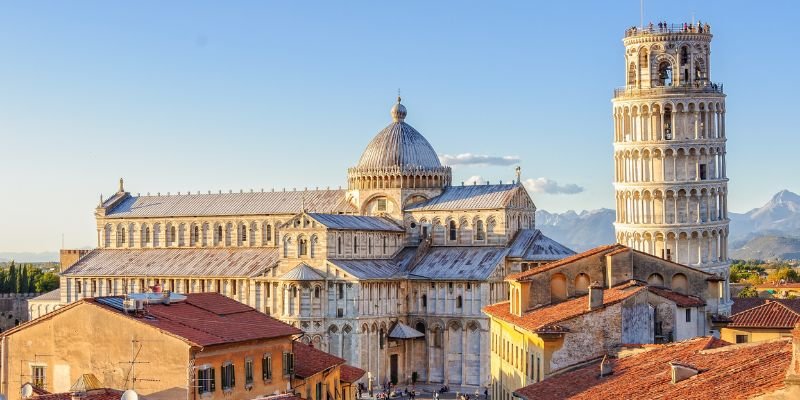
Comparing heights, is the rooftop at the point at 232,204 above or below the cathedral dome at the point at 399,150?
below

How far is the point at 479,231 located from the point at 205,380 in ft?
212

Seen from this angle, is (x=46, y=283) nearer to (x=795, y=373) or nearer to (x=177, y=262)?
(x=177, y=262)

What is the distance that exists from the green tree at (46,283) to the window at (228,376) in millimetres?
122372

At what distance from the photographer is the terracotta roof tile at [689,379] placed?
114 feet

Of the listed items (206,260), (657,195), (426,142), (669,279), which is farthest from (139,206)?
(669,279)

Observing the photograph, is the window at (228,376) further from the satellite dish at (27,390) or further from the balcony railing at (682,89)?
the balcony railing at (682,89)

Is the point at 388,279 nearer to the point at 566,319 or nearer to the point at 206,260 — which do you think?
the point at 206,260

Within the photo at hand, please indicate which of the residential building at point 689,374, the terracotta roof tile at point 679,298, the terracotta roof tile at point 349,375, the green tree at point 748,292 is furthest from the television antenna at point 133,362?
the green tree at point 748,292

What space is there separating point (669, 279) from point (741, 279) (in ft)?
463

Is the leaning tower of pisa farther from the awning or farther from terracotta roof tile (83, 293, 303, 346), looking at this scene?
terracotta roof tile (83, 293, 303, 346)

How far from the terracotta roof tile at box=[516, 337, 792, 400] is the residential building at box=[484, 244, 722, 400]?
221cm

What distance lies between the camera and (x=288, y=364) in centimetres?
5747

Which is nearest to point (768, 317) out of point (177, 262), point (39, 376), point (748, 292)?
point (39, 376)

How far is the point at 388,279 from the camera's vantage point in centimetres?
10600
